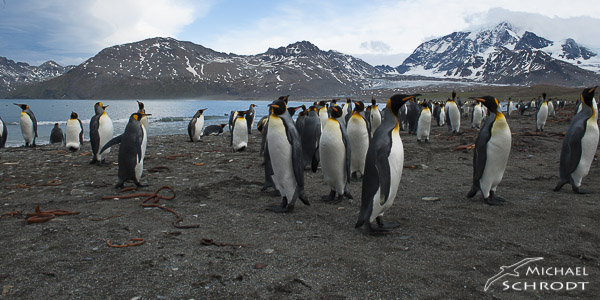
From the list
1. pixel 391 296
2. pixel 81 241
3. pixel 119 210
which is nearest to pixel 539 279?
pixel 391 296

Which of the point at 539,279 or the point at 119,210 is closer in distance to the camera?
the point at 539,279

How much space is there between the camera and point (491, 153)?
17.4 ft

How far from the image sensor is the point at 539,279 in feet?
9.76

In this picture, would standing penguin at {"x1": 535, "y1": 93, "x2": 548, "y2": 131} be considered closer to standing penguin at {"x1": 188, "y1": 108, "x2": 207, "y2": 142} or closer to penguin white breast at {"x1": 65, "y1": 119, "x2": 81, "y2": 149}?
standing penguin at {"x1": 188, "y1": 108, "x2": 207, "y2": 142}

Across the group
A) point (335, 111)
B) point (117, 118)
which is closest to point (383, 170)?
point (335, 111)

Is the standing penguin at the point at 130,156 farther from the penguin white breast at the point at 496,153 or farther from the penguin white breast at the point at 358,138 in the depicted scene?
the penguin white breast at the point at 496,153

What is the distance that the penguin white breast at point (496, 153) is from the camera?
5.29 metres

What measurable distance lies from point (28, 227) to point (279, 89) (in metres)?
192

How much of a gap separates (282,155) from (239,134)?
6863 millimetres

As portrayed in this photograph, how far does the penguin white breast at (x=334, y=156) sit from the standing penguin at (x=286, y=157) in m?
0.60

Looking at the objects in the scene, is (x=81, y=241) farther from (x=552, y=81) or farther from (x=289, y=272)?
(x=552, y=81)

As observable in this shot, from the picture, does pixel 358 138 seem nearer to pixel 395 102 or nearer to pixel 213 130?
pixel 395 102

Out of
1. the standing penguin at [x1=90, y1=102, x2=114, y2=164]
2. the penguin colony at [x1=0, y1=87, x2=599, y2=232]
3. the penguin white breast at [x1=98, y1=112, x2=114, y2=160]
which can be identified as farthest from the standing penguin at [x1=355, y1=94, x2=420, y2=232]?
the penguin white breast at [x1=98, y1=112, x2=114, y2=160]

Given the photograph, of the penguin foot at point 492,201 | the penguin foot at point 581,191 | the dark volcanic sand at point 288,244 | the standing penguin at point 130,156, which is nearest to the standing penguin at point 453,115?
the dark volcanic sand at point 288,244
